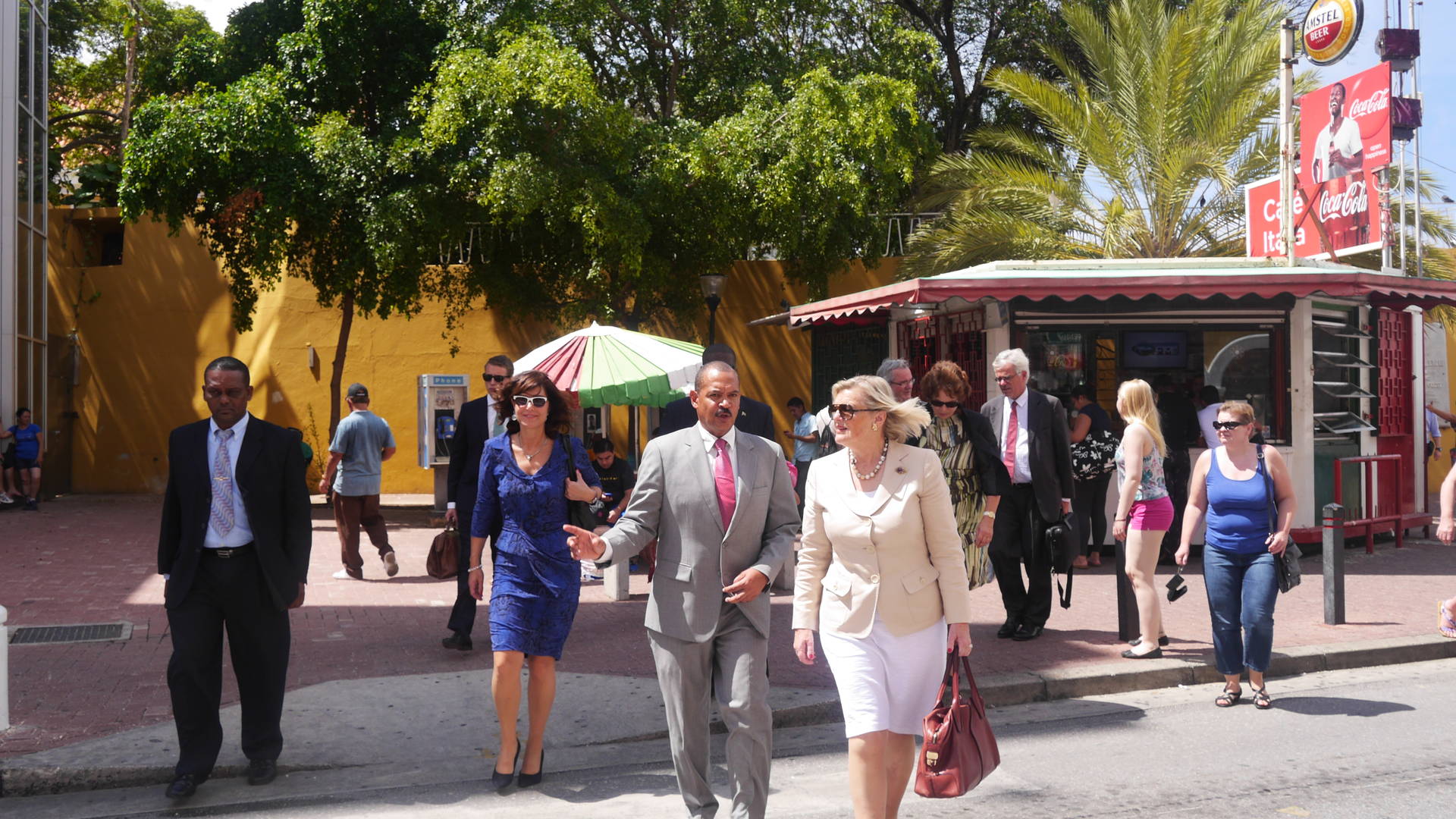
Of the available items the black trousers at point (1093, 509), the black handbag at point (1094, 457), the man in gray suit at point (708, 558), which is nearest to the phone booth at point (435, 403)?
the black trousers at point (1093, 509)

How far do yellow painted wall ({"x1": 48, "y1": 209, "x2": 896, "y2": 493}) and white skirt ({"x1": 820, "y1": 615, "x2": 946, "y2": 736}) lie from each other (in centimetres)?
1838

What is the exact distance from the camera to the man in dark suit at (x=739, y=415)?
6.55 m

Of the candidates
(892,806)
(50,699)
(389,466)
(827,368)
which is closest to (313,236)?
(389,466)

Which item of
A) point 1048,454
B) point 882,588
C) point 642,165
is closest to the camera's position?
point 882,588

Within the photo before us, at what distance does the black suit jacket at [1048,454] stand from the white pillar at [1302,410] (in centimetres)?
575

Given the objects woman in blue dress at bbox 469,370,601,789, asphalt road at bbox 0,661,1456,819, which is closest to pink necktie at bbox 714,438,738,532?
woman in blue dress at bbox 469,370,601,789

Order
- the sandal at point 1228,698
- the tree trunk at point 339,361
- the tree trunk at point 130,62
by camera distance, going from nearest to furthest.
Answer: the sandal at point 1228,698
the tree trunk at point 339,361
the tree trunk at point 130,62

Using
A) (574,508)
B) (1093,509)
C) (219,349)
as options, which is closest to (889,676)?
(574,508)

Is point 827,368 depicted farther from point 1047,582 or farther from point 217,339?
point 217,339

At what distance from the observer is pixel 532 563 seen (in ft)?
17.2

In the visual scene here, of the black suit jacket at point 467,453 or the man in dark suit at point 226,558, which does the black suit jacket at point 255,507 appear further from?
the black suit jacket at point 467,453

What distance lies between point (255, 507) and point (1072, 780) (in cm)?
368

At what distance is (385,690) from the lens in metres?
6.93

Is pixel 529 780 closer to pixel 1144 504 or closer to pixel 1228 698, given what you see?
pixel 1228 698
